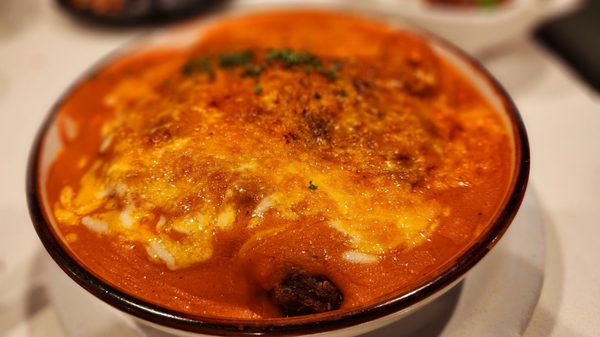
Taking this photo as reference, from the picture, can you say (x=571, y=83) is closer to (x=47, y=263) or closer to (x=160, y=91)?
(x=160, y=91)

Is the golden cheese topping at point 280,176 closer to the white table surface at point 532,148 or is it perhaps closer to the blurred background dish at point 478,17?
the white table surface at point 532,148

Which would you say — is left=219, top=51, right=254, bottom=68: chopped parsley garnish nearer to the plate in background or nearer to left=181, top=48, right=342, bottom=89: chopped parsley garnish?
left=181, top=48, right=342, bottom=89: chopped parsley garnish

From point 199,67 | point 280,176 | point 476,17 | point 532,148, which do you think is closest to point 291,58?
point 199,67

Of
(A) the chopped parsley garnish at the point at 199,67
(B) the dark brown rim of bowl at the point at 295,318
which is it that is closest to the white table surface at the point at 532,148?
(B) the dark brown rim of bowl at the point at 295,318

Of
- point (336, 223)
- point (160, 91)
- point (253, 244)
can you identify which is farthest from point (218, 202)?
point (160, 91)

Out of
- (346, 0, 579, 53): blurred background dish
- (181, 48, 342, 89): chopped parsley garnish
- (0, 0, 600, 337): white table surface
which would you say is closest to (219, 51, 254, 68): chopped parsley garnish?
(181, 48, 342, 89): chopped parsley garnish
